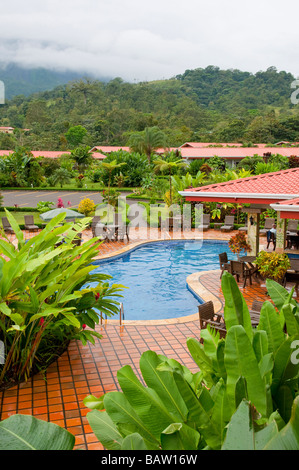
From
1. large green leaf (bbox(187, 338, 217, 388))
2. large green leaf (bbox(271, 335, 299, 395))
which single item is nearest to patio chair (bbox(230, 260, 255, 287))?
large green leaf (bbox(187, 338, 217, 388))

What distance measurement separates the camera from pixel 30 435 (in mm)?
1609

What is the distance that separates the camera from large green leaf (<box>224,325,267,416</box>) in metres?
1.79

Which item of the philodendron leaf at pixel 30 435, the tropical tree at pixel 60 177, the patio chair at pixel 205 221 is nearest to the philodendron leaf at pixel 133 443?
the philodendron leaf at pixel 30 435

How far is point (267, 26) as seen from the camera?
3430mm

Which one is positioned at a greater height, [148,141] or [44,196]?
[148,141]

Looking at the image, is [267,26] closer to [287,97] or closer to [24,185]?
[24,185]

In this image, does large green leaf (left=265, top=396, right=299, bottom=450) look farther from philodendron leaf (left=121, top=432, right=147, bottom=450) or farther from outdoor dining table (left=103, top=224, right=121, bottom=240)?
outdoor dining table (left=103, top=224, right=121, bottom=240)

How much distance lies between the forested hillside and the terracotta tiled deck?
2160 inches

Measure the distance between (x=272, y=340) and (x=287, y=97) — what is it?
76996 millimetres

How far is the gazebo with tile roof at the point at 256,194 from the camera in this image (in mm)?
10963

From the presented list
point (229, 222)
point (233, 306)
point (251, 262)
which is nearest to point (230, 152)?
point (229, 222)

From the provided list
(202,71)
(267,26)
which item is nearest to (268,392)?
(267,26)

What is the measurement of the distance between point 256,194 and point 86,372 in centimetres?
668

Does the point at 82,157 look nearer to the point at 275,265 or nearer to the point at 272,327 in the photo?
the point at 275,265
